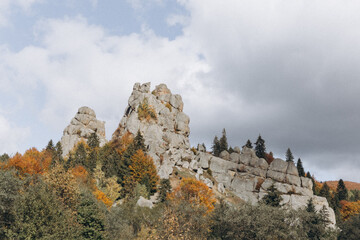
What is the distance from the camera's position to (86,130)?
451ft

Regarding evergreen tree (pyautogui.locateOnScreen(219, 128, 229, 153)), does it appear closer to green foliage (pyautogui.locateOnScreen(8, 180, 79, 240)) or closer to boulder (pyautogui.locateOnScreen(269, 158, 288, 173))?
boulder (pyautogui.locateOnScreen(269, 158, 288, 173))

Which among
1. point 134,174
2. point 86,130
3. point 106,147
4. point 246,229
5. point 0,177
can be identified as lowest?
point 246,229

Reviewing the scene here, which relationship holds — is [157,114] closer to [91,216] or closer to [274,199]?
[274,199]

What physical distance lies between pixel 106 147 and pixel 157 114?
2908 centimetres

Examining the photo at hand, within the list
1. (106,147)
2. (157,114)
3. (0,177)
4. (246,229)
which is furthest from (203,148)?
(0,177)

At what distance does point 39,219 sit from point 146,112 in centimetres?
9835

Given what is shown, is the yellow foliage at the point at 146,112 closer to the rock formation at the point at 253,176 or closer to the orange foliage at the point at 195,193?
the rock formation at the point at 253,176

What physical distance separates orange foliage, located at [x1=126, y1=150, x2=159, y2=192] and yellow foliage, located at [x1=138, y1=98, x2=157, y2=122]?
34411mm

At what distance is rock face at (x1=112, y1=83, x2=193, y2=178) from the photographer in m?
120

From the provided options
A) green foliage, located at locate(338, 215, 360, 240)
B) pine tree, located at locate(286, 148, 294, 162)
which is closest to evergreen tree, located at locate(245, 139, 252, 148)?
pine tree, located at locate(286, 148, 294, 162)

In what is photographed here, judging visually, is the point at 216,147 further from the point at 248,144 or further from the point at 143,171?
the point at 143,171

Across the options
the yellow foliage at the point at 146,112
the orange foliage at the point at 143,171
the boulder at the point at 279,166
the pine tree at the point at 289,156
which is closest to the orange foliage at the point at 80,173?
the orange foliage at the point at 143,171

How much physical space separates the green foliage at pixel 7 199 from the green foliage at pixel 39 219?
1263 millimetres

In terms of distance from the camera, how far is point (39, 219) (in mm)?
35812
